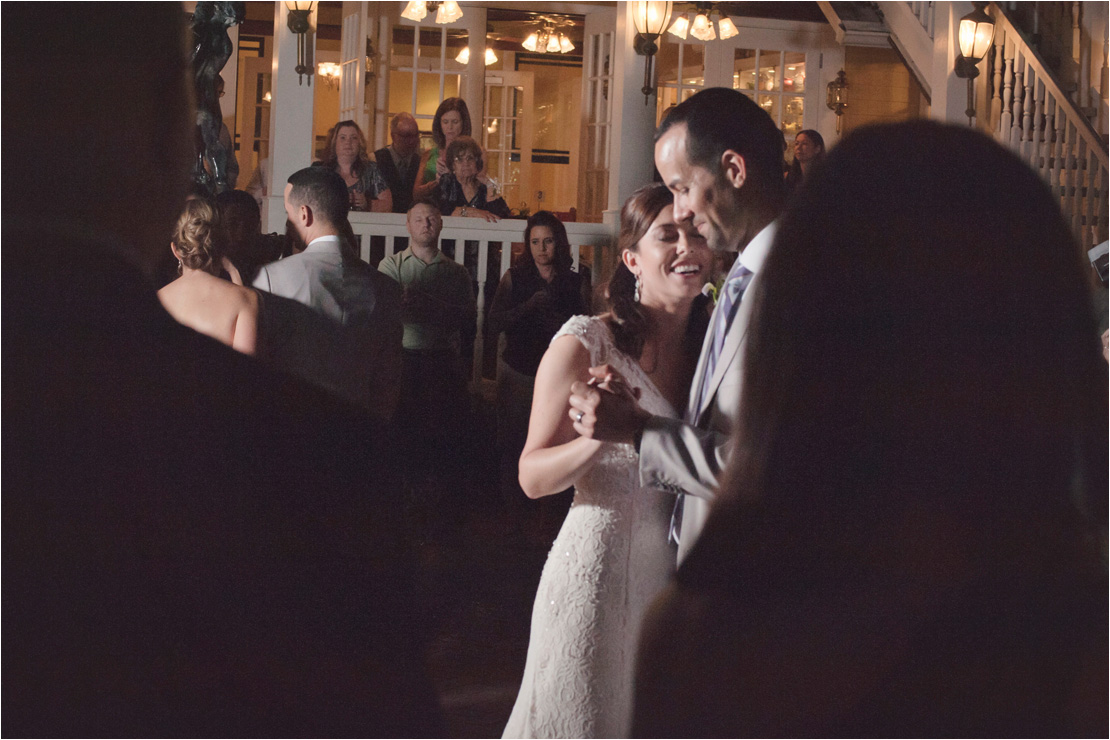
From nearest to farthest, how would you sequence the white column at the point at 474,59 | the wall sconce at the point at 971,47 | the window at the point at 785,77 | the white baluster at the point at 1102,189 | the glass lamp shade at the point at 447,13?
the wall sconce at the point at 971,47, the white baluster at the point at 1102,189, the glass lamp shade at the point at 447,13, the white column at the point at 474,59, the window at the point at 785,77

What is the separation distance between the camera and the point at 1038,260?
624mm

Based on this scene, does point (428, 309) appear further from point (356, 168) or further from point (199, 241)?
point (199, 241)

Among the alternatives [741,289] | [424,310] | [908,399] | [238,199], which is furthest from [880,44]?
[908,399]

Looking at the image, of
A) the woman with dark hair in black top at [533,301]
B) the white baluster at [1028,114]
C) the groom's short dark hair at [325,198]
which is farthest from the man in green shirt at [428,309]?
the white baluster at [1028,114]

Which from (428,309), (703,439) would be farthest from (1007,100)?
(703,439)


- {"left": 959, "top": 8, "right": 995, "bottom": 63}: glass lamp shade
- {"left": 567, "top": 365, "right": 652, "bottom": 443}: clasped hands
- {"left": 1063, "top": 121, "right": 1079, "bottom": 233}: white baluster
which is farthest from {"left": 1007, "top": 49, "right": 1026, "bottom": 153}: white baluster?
{"left": 567, "top": 365, "right": 652, "bottom": 443}: clasped hands

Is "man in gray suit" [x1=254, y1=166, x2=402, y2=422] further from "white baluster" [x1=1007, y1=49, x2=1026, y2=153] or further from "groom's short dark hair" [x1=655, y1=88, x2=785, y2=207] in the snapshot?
"white baluster" [x1=1007, y1=49, x2=1026, y2=153]

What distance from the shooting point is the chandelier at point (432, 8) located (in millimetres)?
5648

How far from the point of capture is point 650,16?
153 inches

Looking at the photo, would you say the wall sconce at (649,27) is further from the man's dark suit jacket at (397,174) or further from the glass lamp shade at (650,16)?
the man's dark suit jacket at (397,174)

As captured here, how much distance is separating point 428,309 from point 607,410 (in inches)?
101

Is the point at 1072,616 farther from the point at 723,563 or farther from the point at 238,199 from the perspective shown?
the point at 238,199

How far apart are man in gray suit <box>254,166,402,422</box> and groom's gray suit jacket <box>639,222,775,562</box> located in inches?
56.6

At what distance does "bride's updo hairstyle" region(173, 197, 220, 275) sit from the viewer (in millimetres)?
2049
